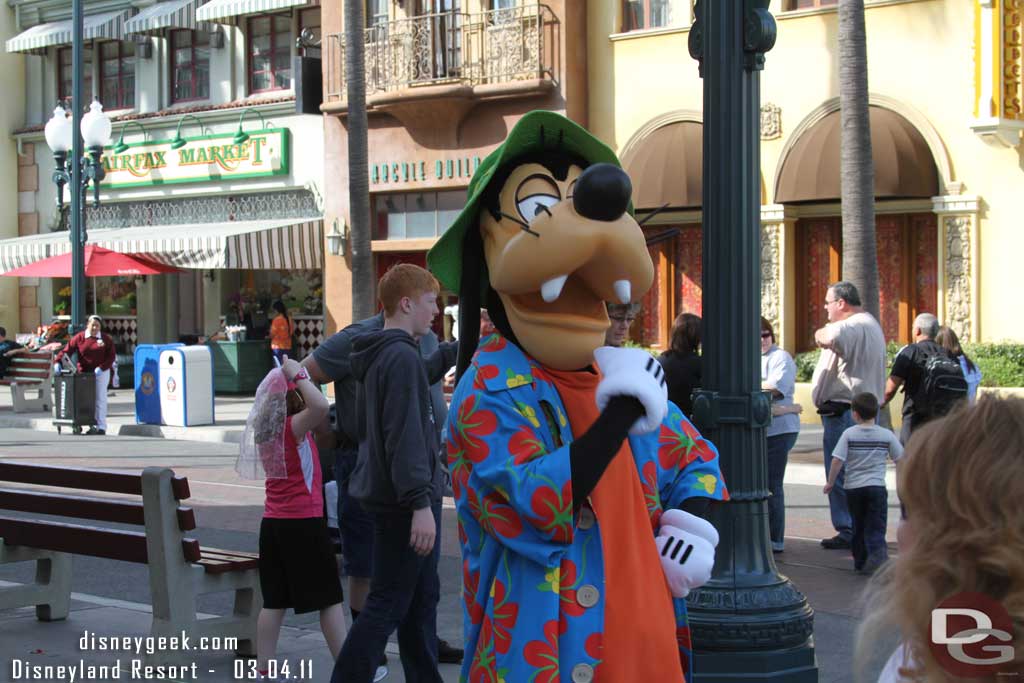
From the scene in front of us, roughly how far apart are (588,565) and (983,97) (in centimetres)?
1541

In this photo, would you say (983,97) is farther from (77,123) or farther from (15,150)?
(15,150)

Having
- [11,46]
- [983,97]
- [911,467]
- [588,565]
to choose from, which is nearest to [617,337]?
[588,565]

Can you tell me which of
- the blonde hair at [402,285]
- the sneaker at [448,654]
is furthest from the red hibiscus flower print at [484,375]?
the sneaker at [448,654]

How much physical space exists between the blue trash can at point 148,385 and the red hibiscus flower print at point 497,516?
1666 centimetres

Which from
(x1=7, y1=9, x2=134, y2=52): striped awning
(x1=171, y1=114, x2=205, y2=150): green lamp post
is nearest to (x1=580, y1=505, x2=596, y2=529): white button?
(x1=171, y1=114, x2=205, y2=150): green lamp post

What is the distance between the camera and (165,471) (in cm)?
612

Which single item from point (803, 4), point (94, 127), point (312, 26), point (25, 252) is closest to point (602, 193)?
point (803, 4)

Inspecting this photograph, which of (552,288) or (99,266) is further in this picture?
(99,266)

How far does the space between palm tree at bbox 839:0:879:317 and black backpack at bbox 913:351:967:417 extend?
509 centimetres

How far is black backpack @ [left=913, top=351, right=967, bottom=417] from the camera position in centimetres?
1002

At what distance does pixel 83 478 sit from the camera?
22.1 ft

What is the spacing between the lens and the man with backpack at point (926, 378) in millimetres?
10039

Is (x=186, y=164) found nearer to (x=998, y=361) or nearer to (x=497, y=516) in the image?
(x=998, y=361)

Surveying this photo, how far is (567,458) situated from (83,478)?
4248mm
